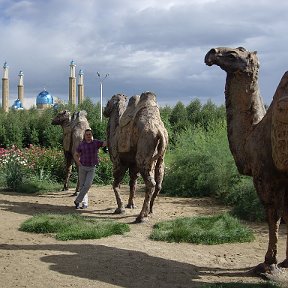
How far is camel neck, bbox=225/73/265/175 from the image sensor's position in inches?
259

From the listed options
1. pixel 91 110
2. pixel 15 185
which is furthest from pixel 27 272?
pixel 91 110

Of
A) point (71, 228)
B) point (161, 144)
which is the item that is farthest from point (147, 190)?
point (71, 228)

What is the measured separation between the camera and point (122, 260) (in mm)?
7055

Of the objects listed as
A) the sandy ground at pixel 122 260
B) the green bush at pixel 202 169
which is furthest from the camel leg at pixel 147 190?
the green bush at pixel 202 169

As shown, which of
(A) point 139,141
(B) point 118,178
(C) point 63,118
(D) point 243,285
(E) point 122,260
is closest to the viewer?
(D) point 243,285

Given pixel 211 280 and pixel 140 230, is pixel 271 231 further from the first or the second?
pixel 140 230

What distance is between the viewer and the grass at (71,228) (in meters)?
8.48

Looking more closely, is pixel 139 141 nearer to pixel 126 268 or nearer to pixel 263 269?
pixel 126 268

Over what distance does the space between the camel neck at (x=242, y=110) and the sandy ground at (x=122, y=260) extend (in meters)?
1.51

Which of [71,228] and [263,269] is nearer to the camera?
[263,269]

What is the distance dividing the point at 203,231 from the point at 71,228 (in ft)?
7.56

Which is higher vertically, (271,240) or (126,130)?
(126,130)

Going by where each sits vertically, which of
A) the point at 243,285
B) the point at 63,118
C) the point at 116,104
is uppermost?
the point at 116,104

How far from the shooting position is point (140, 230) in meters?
9.33
